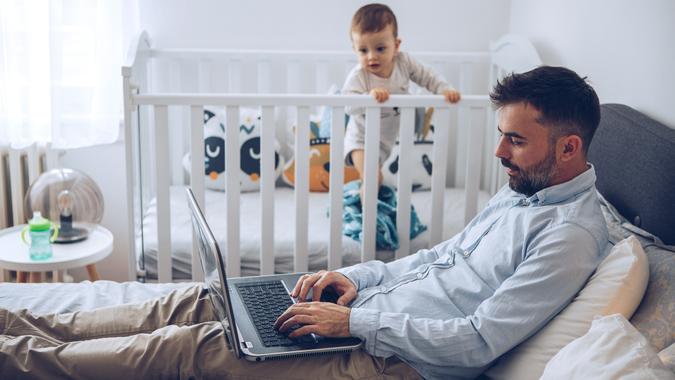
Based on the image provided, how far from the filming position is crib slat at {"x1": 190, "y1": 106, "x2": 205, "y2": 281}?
2400 millimetres

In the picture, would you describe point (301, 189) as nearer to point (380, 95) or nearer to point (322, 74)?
point (380, 95)

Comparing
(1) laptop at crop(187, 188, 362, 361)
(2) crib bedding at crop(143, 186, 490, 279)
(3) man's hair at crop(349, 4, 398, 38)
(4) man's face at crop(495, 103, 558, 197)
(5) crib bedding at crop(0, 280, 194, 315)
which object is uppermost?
(3) man's hair at crop(349, 4, 398, 38)

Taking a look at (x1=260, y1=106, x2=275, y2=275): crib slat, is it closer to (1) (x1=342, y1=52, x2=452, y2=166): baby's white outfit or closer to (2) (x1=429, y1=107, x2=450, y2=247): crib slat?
(1) (x1=342, y1=52, x2=452, y2=166): baby's white outfit

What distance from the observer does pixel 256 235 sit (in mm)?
2611

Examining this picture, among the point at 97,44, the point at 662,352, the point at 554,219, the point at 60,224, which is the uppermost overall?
the point at 97,44

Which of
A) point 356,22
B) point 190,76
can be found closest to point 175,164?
point 190,76

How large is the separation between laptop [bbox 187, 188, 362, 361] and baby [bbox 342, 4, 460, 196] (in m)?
0.93

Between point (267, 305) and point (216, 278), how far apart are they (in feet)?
0.85

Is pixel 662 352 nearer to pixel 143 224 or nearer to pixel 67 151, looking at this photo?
pixel 143 224

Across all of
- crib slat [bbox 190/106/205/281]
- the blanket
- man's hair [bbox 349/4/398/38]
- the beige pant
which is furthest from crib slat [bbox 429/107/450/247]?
the beige pant

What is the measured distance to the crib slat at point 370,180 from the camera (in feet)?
7.94

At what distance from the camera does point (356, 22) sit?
8.61 feet

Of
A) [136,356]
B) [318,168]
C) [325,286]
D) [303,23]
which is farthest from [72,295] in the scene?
[303,23]

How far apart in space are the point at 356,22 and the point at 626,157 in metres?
1.08
